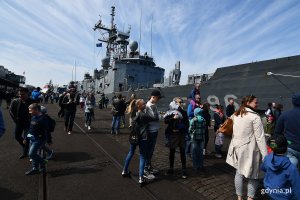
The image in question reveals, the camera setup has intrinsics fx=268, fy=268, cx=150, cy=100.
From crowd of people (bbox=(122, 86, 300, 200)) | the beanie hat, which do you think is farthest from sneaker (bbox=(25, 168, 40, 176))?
the beanie hat

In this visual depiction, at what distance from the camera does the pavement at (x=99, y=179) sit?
442 centimetres

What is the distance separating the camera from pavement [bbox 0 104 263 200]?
14.5 ft

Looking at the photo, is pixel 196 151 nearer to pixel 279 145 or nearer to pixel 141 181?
pixel 141 181

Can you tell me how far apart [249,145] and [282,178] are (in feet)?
2.82

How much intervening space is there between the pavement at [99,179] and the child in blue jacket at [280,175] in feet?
4.94

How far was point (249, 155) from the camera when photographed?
384 cm

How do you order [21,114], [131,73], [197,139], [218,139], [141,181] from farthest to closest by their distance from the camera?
[131,73], [218,139], [21,114], [197,139], [141,181]

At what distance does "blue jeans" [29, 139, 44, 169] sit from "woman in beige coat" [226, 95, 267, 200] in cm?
366

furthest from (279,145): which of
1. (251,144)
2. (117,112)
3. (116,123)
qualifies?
(116,123)

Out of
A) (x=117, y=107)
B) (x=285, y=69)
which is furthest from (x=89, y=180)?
(x=285, y=69)

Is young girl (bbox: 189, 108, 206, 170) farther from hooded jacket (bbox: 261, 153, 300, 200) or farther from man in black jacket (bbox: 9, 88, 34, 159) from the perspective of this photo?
man in black jacket (bbox: 9, 88, 34, 159)

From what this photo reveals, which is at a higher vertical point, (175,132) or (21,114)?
(21,114)

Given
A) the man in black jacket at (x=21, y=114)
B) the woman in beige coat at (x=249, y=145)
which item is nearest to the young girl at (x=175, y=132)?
the woman in beige coat at (x=249, y=145)

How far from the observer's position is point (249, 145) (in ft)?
12.6
